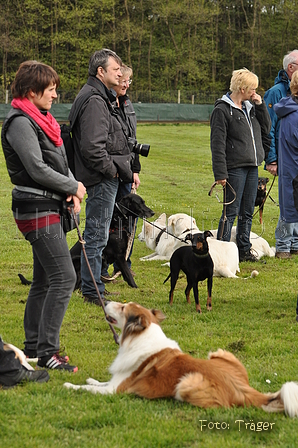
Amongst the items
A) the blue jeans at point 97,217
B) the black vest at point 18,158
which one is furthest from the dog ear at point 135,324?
the blue jeans at point 97,217

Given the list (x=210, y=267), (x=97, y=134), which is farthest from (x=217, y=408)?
(x=97, y=134)

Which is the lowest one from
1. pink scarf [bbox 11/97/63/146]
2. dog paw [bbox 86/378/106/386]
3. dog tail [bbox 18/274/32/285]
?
dog tail [bbox 18/274/32/285]

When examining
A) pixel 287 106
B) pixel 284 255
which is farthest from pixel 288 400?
pixel 284 255

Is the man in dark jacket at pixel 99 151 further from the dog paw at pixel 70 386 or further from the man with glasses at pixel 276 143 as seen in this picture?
the man with glasses at pixel 276 143

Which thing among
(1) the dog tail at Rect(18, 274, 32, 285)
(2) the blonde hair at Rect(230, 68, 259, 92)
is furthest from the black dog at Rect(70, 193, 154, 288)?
(2) the blonde hair at Rect(230, 68, 259, 92)

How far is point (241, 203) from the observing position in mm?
8469

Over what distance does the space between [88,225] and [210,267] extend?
4.46 ft

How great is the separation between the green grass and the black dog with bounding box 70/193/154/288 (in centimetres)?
31

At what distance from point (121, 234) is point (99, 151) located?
5.55 ft

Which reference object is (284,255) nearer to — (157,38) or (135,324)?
(135,324)

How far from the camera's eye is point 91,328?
5375 millimetres

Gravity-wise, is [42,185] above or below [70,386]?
above

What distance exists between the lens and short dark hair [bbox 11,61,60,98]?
3889 mm

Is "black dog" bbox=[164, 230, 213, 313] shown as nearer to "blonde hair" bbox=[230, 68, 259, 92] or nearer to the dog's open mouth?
the dog's open mouth
